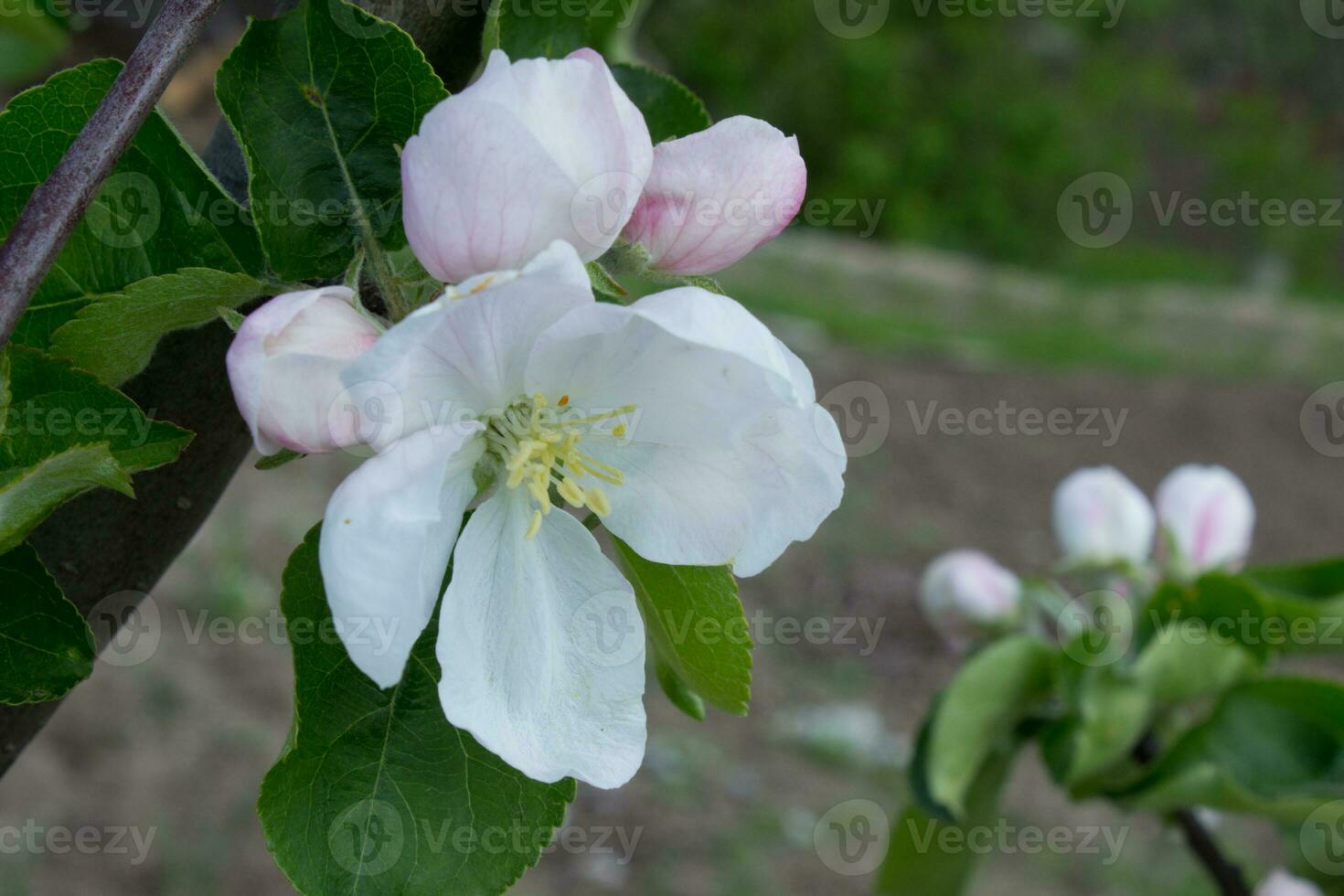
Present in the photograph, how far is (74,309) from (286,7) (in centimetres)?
14

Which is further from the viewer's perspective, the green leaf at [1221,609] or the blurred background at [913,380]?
the blurred background at [913,380]

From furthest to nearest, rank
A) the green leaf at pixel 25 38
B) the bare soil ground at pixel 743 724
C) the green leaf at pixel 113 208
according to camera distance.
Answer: the bare soil ground at pixel 743 724 → the green leaf at pixel 25 38 → the green leaf at pixel 113 208

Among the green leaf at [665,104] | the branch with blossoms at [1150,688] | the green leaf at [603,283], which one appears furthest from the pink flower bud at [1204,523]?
the green leaf at [603,283]

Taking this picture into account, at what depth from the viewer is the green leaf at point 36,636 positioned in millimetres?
469

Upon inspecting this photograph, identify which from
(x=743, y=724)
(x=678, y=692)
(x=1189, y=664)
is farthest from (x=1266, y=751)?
(x=743, y=724)

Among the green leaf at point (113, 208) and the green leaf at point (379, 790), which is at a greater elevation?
the green leaf at point (113, 208)

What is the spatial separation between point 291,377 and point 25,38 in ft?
2.09

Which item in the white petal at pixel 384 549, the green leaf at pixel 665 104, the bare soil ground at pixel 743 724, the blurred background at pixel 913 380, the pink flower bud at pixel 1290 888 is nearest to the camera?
the white petal at pixel 384 549

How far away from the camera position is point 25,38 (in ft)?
2.92

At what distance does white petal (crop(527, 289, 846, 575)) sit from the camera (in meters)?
0.42

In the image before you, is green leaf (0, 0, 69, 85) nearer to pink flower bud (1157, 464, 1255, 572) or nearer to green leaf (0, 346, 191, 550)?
green leaf (0, 346, 191, 550)

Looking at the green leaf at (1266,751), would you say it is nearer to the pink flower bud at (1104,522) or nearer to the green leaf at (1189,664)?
the green leaf at (1189,664)

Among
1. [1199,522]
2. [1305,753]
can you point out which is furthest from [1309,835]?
[1199,522]

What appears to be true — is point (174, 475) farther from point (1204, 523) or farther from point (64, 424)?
point (1204, 523)
